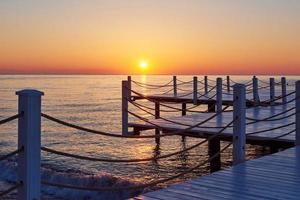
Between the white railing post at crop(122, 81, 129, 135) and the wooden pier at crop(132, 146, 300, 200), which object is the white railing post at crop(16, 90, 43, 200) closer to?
the wooden pier at crop(132, 146, 300, 200)

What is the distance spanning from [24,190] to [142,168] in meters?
14.9

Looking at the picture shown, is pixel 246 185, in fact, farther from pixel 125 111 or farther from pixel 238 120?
pixel 125 111

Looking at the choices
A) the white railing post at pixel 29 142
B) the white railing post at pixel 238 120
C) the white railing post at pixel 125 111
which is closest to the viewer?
the white railing post at pixel 29 142

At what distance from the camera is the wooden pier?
18.5 ft

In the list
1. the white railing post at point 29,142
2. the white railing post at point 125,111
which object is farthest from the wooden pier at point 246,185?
the white railing post at point 125,111

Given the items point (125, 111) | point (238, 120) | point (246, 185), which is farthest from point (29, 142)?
point (125, 111)

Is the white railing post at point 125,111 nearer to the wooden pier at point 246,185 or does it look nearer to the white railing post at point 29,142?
the wooden pier at point 246,185

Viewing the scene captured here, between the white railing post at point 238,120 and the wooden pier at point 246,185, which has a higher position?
the white railing post at point 238,120

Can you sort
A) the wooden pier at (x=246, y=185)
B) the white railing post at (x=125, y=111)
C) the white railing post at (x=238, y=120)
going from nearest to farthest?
the wooden pier at (x=246, y=185) < the white railing post at (x=238, y=120) < the white railing post at (x=125, y=111)

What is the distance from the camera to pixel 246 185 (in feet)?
20.3

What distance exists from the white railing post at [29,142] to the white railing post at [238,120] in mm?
4397

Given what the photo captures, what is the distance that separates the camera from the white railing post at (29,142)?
162 inches

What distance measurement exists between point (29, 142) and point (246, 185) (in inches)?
128

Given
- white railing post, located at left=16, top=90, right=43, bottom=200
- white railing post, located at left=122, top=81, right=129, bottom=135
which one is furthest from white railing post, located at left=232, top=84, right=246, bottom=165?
white railing post, located at left=122, top=81, right=129, bottom=135
